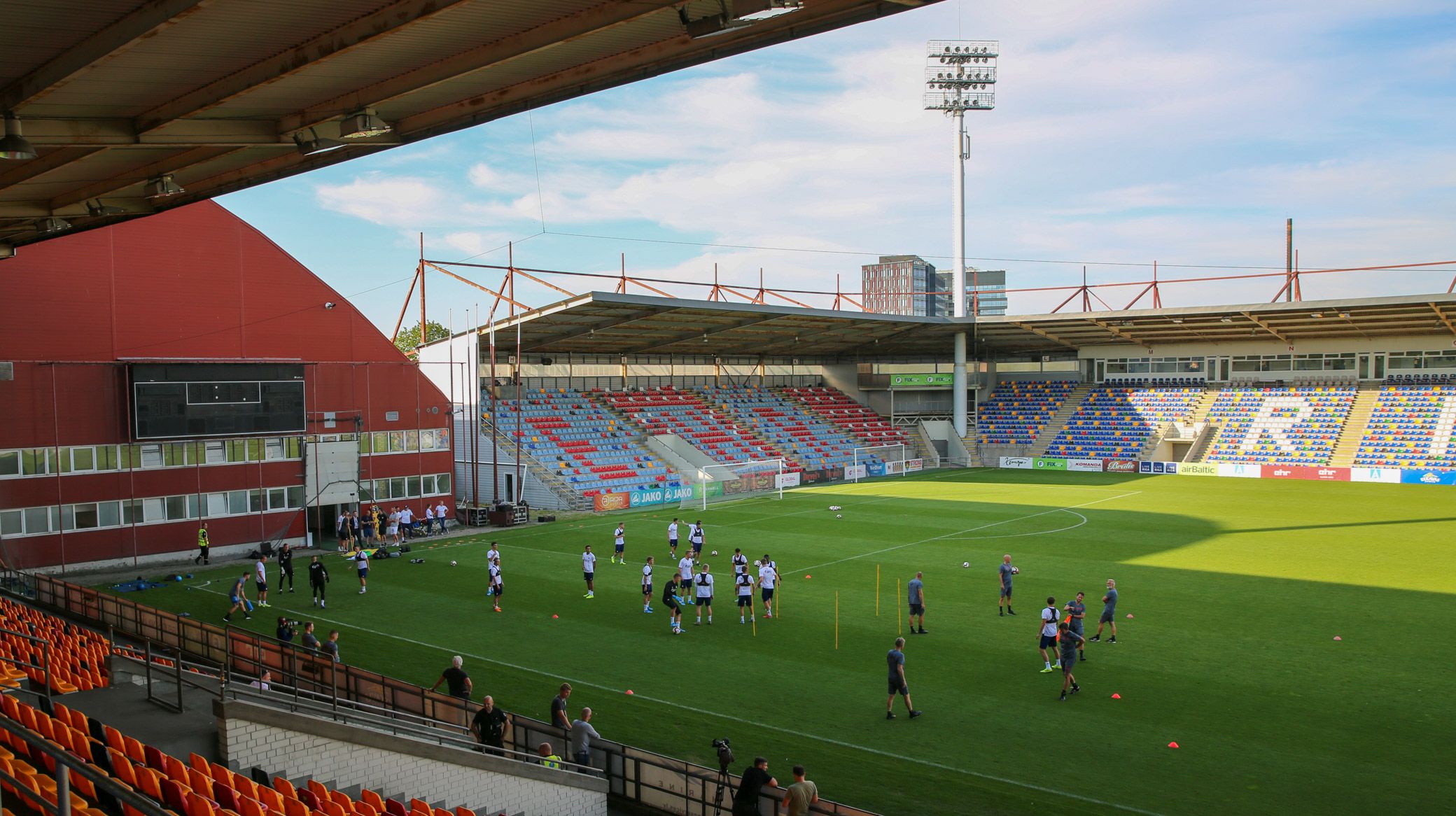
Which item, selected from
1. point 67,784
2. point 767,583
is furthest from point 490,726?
point 767,583

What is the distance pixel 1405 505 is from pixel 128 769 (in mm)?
47097

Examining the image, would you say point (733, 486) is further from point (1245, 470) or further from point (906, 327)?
point (1245, 470)

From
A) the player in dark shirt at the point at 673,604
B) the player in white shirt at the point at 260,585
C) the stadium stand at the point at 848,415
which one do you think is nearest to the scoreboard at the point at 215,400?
the player in white shirt at the point at 260,585

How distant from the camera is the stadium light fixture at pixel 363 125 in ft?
37.4

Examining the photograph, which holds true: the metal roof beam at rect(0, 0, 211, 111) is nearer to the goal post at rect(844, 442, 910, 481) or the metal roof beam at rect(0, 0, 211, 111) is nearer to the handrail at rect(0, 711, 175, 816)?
the handrail at rect(0, 711, 175, 816)

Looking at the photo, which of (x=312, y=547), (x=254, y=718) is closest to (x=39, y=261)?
(x=312, y=547)

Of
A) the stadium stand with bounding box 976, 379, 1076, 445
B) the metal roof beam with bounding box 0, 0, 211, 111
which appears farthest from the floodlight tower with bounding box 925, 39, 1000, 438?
the metal roof beam with bounding box 0, 0, 211, 111

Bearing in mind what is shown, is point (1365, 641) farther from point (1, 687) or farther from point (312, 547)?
point (312, 547)

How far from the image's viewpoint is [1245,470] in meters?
54.9

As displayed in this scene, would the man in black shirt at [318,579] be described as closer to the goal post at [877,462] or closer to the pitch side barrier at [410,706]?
the pitch side barrier at [410,706]

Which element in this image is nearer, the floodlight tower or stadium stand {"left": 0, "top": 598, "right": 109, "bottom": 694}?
stadium stand {"left": 0, "top": 598, "right": 109, "bottom": 694}

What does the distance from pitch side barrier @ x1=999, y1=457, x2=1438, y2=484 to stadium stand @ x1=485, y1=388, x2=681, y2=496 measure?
86.2 ft

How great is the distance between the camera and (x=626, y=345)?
2269 inches

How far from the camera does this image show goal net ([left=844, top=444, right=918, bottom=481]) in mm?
57688
